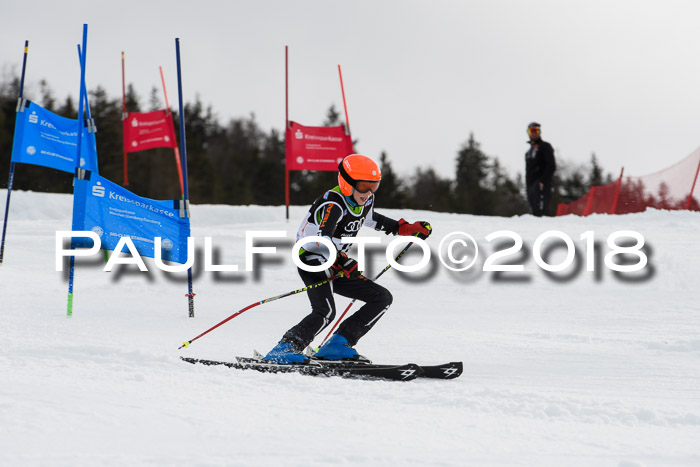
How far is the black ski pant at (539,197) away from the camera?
13.1 m

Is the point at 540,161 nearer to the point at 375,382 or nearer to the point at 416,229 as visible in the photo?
the point at 416,229

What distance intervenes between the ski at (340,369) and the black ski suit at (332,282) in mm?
169

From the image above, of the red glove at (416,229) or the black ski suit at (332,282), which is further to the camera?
the red glove at (416,229)

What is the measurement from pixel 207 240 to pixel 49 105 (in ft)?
139

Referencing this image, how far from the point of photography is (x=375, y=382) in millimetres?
4430

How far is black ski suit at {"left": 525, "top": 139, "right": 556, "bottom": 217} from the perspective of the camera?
1277cm

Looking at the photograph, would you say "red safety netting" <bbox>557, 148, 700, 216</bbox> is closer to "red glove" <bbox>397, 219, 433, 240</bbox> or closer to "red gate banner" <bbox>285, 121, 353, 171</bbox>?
"red gate banner" <bbox>285, 121, 353, 171</bbox>

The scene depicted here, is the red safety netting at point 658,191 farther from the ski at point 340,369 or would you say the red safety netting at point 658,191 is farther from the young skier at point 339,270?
the ski at point 340,369

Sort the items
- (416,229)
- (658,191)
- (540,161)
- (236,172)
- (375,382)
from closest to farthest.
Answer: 1. (375,382)
2. (416,229)
3. (540,161)
4. (658,191)
5. (236,172)

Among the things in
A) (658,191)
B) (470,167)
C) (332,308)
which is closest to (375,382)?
(332,308)

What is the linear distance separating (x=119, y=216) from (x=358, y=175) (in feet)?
10.7

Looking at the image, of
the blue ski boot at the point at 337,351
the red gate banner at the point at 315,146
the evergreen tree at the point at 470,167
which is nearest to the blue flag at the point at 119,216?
the blue ski boot at the point at 337,351

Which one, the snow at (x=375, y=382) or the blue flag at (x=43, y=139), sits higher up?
the blue flag at (x=43, y=139)

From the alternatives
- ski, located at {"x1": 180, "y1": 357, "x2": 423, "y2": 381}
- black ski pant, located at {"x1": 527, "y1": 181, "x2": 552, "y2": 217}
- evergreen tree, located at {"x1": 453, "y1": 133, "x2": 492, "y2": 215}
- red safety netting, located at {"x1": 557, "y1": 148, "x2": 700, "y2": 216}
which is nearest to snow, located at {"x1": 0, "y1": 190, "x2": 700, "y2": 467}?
ski, located at {"x1": 180, "y1": 357, "x2": 423, "y2": 381}
